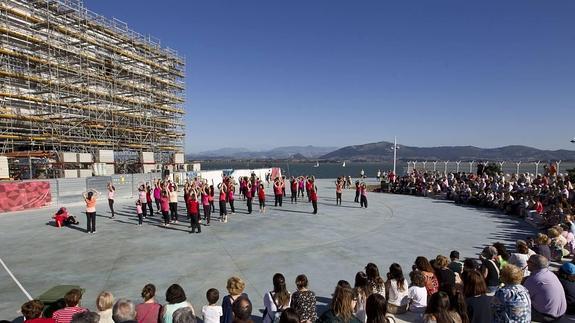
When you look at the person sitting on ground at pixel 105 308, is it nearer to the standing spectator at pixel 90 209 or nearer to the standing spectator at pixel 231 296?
the standing spectator at pixel 231 296

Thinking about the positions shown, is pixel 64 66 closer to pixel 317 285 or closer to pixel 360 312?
pixel 317 285

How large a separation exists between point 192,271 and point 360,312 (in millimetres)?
5134

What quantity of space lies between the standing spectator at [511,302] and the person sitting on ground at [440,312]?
37.0 inches

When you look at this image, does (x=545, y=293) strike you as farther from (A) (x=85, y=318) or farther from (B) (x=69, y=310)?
(B) (x=69, y=310)

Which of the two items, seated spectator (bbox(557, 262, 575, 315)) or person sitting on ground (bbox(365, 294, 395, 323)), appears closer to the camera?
person sitting on ground (bbox(365, 294, 395, 323))

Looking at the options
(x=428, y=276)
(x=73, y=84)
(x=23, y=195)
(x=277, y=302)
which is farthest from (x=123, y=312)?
(x=73, y=84)

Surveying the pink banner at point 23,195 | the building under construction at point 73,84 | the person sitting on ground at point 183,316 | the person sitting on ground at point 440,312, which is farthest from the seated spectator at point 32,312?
the building under construction at point 73,84

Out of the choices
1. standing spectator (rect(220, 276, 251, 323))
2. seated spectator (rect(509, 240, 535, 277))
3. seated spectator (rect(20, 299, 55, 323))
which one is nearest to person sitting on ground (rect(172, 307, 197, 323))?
standing spectator (rect(220, 276, 251, 323))

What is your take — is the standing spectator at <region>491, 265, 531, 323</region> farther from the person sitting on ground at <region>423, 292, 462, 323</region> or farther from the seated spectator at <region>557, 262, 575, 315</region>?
the seated spectator at <region>557, 262, 575, 315</region>

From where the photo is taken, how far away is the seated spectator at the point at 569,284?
18.9 feet

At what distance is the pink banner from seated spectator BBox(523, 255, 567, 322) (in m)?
24.3

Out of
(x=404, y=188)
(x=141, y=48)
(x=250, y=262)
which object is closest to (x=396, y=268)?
(x=250, y=262)

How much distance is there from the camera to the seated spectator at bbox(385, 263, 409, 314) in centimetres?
590

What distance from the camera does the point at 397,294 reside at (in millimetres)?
5926
